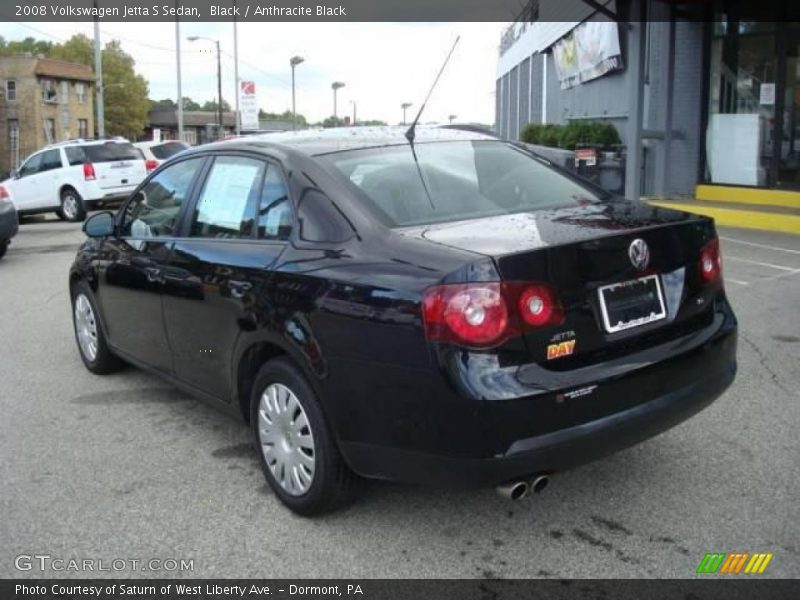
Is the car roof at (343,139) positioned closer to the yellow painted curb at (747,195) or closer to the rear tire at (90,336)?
the rear tire at (90,336)

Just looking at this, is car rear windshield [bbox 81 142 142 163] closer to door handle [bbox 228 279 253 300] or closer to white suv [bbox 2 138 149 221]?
white suv [bbox 2 138 149 221]

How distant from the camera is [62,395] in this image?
18.0 feet

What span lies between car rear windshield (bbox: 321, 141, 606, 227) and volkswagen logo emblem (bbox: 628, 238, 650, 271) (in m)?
0.65

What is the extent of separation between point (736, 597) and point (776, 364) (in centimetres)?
304

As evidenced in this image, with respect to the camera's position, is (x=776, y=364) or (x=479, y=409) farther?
(x=776, y=364)

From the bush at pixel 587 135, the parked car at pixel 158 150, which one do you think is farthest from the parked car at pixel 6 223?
the bush at pixel 587 135

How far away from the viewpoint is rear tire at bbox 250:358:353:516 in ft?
11.2

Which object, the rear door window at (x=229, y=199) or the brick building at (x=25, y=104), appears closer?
the rear door window at (x=229, y=199)

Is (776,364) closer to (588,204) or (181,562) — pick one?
(588,204)

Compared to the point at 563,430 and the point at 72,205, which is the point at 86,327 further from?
the point at 72,205

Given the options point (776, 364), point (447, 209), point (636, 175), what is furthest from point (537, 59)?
point (447, 209)

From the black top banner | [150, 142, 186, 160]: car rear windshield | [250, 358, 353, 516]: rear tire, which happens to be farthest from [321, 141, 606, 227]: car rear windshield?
[150, 142, 186, 160]: car rear windshield

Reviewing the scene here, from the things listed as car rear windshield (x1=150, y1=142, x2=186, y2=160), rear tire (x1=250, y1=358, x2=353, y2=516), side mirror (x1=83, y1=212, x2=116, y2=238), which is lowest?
rear tire (x1=250, y1=358, x2=353, y2=516)

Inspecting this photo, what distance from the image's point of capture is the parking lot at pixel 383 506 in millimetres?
3225
